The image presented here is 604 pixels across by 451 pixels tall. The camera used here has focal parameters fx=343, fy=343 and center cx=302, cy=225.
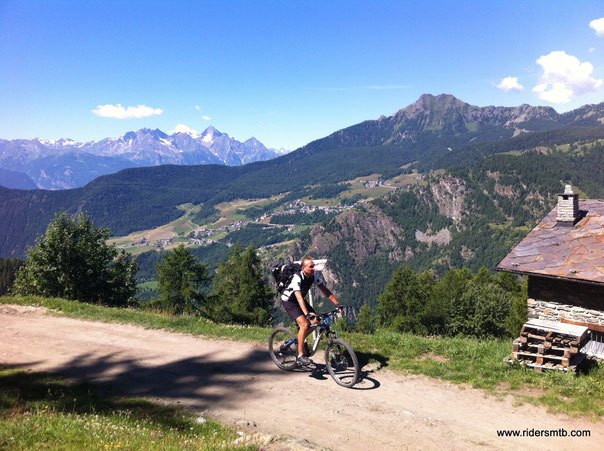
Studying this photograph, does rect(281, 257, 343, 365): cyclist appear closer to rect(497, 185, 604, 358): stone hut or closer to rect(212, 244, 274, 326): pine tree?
rect(497, 185, 604, 358): stone hut

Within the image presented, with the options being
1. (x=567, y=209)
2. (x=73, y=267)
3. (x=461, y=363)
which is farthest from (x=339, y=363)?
(x=73, y=267)

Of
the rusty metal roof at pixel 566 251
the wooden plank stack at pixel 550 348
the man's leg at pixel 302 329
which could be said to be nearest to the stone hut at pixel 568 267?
the rusty metal roof at pixel 566 251

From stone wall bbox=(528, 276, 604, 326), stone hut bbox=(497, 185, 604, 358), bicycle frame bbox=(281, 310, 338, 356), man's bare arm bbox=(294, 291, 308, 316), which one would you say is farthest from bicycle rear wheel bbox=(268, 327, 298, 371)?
stone wall bbox=(528, 276, 604, 326)

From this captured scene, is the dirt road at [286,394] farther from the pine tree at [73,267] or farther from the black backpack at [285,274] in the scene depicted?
the pine tree at [73,267]

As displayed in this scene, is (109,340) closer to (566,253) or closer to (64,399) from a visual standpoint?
(64,399)

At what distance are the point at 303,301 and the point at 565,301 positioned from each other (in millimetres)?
12809

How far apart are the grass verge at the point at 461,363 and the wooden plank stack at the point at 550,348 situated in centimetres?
42

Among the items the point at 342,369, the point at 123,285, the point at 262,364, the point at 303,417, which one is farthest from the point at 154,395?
the point at 123,285

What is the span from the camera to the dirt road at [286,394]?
24.9 ft

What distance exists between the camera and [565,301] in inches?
601

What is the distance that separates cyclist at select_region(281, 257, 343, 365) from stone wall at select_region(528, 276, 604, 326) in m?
11.5

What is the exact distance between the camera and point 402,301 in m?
54.9

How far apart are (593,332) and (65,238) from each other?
1321 inches

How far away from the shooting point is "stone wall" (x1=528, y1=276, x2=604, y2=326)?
14.5 m
